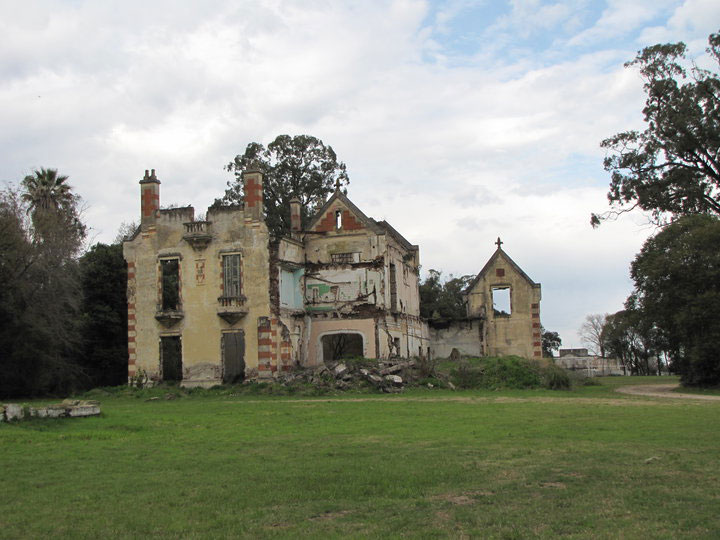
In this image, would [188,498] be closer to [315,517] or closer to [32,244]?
[315,517]

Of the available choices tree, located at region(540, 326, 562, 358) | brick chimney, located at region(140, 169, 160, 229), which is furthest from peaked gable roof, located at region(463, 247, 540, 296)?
tree, located at region(540, 326, 562, 358)

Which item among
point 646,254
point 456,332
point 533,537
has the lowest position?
point 533,537

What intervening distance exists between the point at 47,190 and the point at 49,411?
3352 centimetres

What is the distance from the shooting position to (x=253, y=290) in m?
37.8

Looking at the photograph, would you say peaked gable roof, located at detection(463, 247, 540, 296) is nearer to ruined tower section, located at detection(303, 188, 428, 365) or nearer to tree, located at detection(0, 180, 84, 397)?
ruined tower section, located at detection(303, 188, 428, 365)

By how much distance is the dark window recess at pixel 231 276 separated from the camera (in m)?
38.2

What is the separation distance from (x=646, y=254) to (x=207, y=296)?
73.0ft

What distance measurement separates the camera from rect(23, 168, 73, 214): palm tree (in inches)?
1954

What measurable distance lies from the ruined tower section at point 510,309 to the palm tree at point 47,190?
90.1ft

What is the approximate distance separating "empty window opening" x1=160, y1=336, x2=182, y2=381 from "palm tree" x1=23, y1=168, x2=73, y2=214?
12958 mm

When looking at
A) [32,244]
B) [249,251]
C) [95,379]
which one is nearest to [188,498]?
[249,251]

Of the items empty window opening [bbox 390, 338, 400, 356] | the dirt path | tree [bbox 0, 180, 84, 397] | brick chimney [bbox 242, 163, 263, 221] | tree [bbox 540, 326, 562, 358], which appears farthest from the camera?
tree [bbox 540, 326, 562, 358]

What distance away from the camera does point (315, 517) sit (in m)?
9.36

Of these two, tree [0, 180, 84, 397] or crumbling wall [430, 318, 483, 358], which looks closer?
tree [0, 180, 84, 397]
